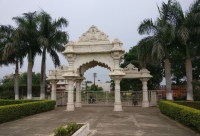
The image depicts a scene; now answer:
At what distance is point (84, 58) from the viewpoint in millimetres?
16203

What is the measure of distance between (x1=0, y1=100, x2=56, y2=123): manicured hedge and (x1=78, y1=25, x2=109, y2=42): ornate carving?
244 inches

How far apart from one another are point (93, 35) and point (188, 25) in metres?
7.57

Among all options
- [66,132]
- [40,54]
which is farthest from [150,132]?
[40,54]

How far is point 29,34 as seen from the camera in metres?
18.6

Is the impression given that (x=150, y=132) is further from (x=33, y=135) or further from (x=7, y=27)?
(x=7, y=27)

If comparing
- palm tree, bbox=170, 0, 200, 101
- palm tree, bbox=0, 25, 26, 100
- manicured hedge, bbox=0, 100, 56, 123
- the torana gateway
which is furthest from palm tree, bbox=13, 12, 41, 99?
palm tree, bbox=170, 0, 200, 101

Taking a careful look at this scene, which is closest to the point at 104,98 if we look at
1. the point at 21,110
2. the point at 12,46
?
the point at 12,46

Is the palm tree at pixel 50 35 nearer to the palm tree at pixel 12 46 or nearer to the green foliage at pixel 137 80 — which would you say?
the palm tree at pixel 12 46

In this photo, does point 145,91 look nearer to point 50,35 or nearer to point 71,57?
point 71,57

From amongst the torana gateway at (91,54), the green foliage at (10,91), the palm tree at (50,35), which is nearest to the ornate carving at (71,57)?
the torana gateway at (91,54)

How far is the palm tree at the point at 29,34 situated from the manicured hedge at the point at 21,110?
4.63 metres

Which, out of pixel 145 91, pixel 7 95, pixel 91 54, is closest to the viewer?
pixel 91 54

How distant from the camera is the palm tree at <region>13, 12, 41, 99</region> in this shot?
61.0 feet

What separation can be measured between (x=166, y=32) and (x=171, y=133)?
29.2ft
